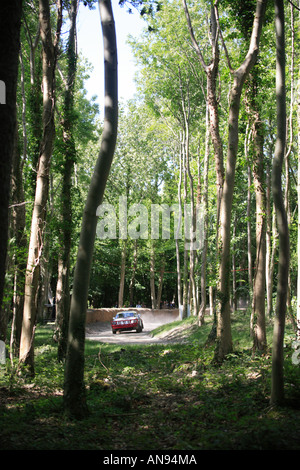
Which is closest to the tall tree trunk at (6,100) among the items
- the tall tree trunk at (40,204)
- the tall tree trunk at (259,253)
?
the tall tree trunk at (40,204)

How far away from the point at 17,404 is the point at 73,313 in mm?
2270

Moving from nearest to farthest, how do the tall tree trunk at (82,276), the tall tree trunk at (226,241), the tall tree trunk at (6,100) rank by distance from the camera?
the tall tree trunk at (6,100), the tall tree trunk at (82,276), the tall tree trunk at (226,241)

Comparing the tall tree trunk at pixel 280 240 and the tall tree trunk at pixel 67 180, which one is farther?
the tall tree trunk at pixel 67 180

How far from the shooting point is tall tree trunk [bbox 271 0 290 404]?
237 inches

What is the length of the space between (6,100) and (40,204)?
5.97 metres

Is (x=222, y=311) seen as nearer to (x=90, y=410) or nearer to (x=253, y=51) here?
(x=90, y=410)

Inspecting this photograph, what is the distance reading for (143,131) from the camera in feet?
123

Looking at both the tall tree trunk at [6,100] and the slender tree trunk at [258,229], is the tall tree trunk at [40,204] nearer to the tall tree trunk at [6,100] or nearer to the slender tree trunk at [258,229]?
the slender tree trunk at [258,229]

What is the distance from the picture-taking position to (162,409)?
7.39 m

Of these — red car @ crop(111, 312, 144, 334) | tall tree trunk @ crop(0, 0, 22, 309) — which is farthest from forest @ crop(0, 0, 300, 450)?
red car @ crop(111, 312, 144, 334)

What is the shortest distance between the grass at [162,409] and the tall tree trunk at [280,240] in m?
0.42

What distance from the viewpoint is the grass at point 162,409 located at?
5.12 meters

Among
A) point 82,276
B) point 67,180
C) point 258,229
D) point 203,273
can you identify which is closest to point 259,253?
point 258,229

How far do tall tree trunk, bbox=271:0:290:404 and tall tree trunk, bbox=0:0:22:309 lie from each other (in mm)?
3748
